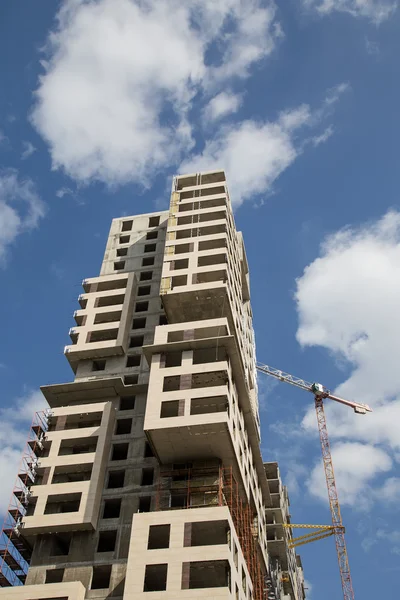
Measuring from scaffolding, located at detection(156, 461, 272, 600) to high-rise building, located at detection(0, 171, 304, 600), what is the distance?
0.12 meters

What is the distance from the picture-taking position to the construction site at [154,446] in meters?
49.2

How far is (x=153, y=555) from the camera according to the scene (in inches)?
1860

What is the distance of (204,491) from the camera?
54812 mm

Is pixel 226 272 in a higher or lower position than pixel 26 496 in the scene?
higher

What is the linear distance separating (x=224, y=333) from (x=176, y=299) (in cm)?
794

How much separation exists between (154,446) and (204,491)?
5.80m

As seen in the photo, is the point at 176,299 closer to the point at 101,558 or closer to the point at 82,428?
the point at 82,428

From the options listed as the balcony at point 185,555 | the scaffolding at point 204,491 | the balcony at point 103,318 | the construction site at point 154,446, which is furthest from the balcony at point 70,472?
the balcony at point 185,555

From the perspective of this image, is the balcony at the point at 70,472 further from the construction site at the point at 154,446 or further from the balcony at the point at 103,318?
the balcony at the point at 103,318

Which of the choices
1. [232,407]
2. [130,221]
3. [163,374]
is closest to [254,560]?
[232,407]

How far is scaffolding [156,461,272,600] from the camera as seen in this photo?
54531 millimetres

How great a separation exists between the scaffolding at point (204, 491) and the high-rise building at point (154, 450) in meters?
0.12

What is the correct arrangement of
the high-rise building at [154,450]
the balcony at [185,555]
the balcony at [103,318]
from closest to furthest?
the balcony at [185,555] → the high-rise building at [154,450] → the balcony at [103,318]

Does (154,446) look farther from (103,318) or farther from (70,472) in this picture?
(103,318)
